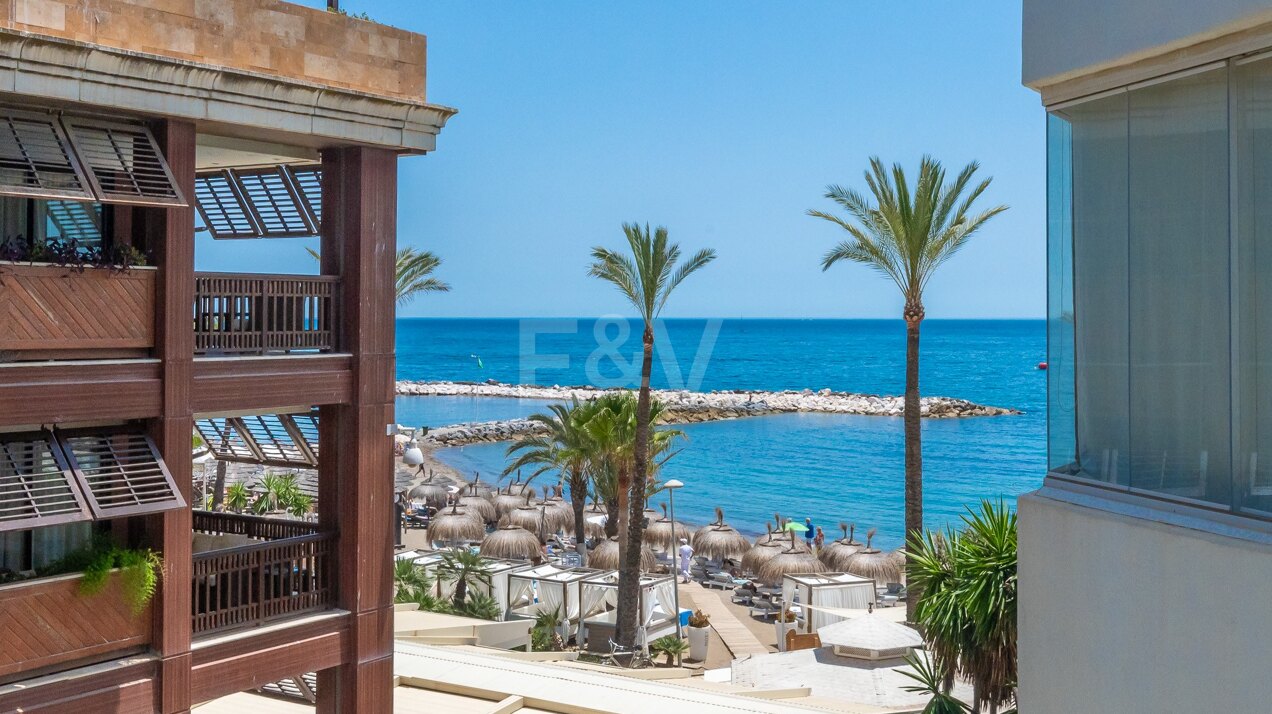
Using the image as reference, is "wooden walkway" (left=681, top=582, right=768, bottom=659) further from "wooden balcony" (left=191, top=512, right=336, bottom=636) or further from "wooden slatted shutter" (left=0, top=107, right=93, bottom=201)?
A: "wooden slatted shutter" (left=0, top=107, right=93, bottom=201)

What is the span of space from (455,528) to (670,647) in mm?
14630

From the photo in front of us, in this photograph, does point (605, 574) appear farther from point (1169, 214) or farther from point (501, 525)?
point (1169, 214)

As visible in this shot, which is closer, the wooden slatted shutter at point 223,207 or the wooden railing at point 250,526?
the wooden railing at point 250,526

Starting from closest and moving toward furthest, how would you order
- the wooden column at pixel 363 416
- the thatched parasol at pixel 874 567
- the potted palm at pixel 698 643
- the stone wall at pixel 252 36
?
1. the stone wall at pixel 252 36
2. the wooden column at pixel 363 416
3. the potted palm at pixel 698 643
4. the thatched parasol at pixel 874 567

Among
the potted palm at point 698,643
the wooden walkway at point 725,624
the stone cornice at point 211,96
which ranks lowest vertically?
the wooden walkway at point 725,624

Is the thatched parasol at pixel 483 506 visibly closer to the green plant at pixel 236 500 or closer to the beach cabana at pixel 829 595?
the green plant at pixel 236 500

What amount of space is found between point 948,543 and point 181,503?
28.2 ft

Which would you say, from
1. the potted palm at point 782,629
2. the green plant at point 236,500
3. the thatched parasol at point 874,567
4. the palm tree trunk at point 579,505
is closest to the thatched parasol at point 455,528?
the palm tree trunk at point 579,505

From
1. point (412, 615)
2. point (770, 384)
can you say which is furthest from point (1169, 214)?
point (770, 384)

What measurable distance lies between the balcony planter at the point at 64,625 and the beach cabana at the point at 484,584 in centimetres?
1939

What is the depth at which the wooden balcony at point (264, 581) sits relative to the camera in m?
11.4

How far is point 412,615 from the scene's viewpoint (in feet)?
74.3

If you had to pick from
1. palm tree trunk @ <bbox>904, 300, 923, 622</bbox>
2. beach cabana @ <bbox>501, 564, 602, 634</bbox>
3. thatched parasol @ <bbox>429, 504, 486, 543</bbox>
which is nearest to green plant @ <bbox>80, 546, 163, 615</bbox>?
palm tree trunk @ <bbox>904, 300, 923, 622</bbox>

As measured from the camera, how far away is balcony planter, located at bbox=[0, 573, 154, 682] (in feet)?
31.5
